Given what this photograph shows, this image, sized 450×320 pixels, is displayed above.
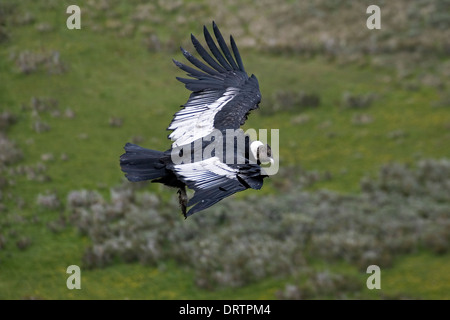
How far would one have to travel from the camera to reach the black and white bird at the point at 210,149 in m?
8.76

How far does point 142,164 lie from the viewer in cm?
990

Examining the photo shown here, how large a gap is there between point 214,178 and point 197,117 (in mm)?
2578

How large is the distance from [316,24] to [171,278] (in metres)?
17.0

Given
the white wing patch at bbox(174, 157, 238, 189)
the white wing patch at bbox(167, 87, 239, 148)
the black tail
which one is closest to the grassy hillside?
the white wing patch at bbox(167, 87, 239, 148)

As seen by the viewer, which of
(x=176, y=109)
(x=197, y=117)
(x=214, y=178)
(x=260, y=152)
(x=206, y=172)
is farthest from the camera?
(x=176, y=109)

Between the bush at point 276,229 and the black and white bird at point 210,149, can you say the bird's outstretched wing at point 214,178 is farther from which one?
the bush at point 276,229

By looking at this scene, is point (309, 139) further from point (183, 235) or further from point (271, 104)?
point (183, 235)

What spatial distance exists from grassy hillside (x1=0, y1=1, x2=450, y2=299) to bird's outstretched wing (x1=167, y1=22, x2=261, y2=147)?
207 inches

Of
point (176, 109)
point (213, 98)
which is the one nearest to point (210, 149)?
point (213, 98)

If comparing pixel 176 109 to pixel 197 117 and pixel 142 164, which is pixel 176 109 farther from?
pixel 142 164

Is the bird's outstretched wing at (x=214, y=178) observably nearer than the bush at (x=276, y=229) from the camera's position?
Yes

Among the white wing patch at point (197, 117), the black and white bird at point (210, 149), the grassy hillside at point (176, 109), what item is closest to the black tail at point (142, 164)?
the black and white bird at point (210, 149)

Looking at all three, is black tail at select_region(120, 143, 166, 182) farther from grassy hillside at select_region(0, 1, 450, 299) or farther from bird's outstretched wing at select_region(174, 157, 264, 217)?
grassy hillside at select_region(0, 1, 450, 299)

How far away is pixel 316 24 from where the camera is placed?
99.7ft
